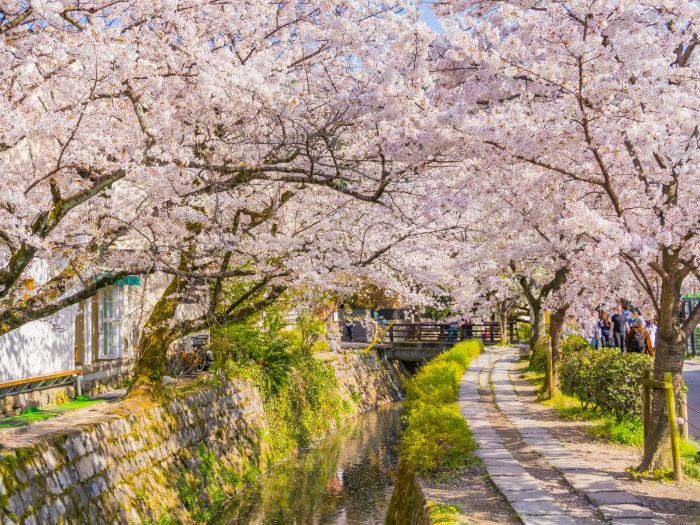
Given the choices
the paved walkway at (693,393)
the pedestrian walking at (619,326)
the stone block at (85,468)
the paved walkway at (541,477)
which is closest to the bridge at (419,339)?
the paved walkway at (693,393)

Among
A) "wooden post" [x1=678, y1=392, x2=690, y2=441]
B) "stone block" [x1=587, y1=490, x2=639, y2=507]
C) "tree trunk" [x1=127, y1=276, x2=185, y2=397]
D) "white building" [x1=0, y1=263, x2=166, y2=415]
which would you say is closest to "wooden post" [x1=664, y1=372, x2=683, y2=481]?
"stone block" [x1=587, y1=490, x2=639, y2=507]

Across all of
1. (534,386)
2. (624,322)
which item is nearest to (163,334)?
(534,386)

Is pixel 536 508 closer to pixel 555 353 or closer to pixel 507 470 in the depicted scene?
pixel 507 470

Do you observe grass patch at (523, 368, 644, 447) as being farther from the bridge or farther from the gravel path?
the bridge

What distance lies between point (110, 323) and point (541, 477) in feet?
40.3

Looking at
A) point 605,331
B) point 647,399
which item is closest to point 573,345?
point 605,331

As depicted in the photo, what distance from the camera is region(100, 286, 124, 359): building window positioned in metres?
17.1

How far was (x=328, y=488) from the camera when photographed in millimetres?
13453

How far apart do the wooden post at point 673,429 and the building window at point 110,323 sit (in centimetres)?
1290

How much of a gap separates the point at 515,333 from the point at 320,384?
946 inches

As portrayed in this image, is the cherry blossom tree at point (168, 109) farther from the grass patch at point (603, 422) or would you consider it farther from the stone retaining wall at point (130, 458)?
the grass patch at point (603, 422)

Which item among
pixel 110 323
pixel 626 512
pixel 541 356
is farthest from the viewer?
pixel 541 356

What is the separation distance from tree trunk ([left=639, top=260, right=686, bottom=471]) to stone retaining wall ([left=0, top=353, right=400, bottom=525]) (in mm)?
6730

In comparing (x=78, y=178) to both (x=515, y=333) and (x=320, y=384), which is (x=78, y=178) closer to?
(x=320, y=384)
